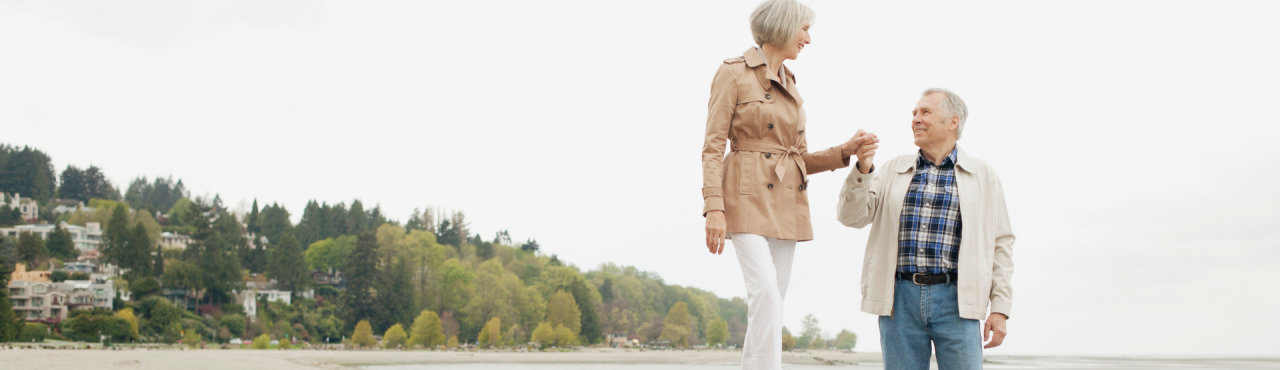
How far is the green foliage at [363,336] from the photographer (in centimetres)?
7362

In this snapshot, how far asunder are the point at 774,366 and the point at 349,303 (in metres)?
81.7

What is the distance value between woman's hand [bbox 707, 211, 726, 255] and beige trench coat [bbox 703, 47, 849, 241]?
0.07 meters

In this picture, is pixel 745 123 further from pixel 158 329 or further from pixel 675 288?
pixel 675 288

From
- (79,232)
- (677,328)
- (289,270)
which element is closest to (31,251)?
(79,232)

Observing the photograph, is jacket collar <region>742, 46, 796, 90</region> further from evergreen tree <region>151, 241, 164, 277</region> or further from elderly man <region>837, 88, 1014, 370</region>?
evergreen tree <region>151, 241, 164, 277</region>

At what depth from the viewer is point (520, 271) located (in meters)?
107

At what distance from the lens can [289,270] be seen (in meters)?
90.5

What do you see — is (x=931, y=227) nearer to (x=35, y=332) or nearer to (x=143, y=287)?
(x=35, y=332)

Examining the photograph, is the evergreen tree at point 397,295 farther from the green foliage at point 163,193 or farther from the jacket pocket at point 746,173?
the green foliage at point 163,193

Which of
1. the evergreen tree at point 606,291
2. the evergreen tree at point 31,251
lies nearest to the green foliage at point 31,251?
the evergreen tree at point 31,251

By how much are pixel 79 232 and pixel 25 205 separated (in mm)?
25877

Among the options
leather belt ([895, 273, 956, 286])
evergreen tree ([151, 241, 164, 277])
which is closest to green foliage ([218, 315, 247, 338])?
evergreen tree ([151, 241, 164, 277])

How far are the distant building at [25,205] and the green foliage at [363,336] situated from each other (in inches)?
3139

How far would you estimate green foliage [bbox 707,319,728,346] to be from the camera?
97.8 m
